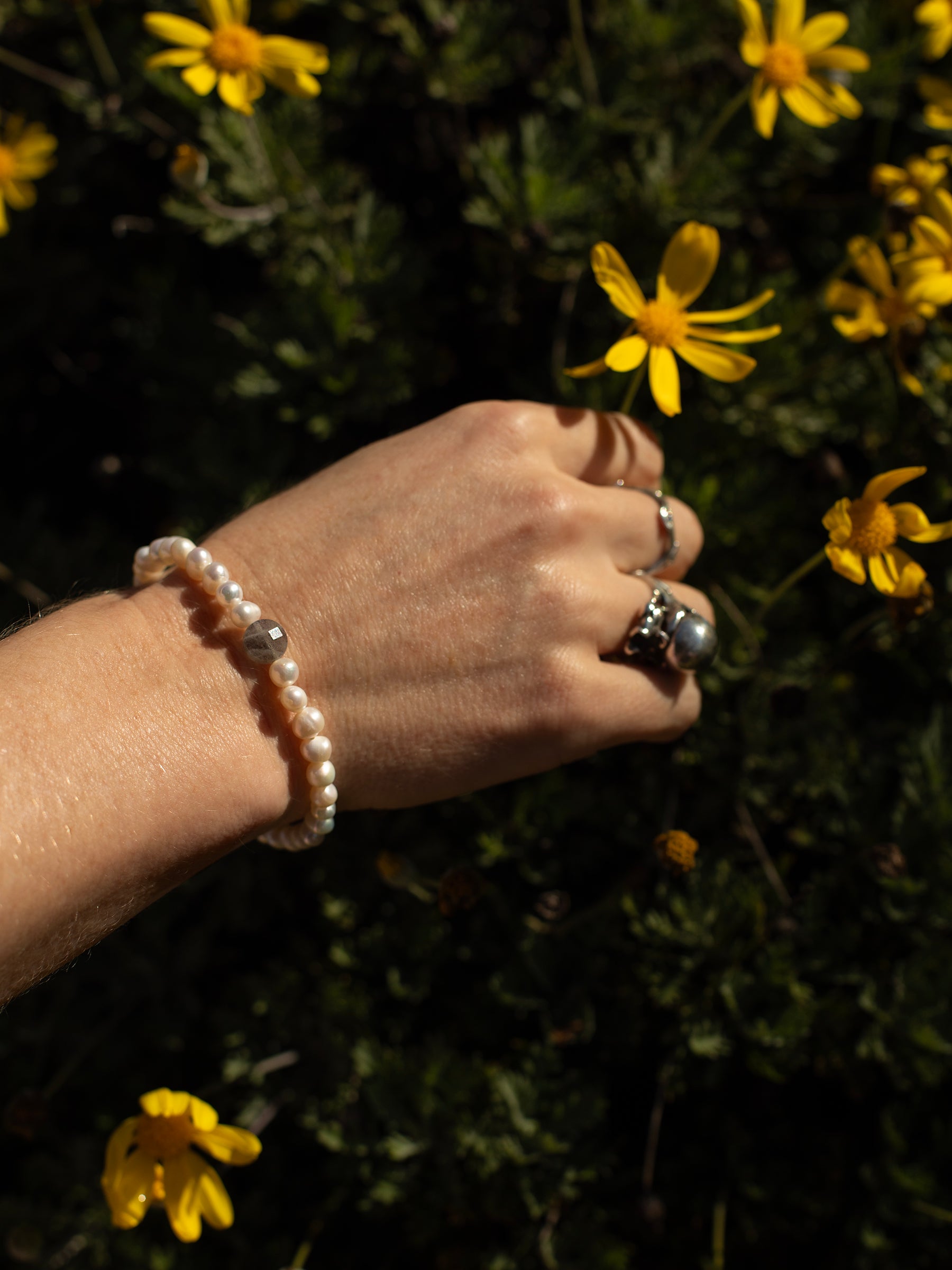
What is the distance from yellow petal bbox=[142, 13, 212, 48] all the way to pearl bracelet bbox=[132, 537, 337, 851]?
1372mm

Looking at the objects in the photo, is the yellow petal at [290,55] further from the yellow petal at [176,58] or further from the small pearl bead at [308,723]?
the small pearl bead at [308,723]

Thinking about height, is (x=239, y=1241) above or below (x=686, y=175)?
below

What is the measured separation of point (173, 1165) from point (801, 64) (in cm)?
299

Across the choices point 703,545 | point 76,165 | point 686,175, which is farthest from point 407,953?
point 76,165

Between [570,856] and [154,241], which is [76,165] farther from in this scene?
[570,856]

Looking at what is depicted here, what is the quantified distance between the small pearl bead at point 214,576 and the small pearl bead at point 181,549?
5 centimetres

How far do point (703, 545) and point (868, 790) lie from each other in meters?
0.77

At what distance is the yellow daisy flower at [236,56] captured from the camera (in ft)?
7.30

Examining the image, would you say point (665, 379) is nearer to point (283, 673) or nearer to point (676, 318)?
point (676, 318)

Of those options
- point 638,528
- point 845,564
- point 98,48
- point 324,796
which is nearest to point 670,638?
point 638,528

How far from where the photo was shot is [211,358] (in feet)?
9.20

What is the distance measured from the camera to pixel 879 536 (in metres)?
1.86

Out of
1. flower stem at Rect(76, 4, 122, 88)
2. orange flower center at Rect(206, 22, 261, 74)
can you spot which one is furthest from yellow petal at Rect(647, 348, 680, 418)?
flower stem at Rect(76, 4, 122, 88)

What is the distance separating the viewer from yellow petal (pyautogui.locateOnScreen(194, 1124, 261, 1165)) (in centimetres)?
184
